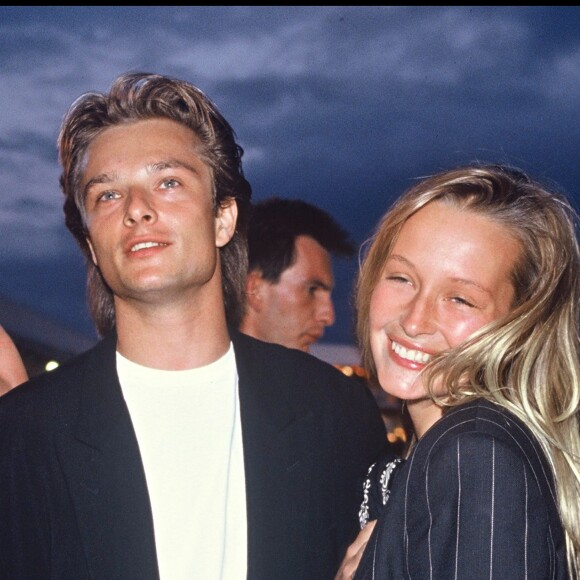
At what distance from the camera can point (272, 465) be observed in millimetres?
2738

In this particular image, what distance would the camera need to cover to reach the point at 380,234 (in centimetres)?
272

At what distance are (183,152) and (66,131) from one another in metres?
0.40

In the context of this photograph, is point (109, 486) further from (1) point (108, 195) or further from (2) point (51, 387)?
(1) point (108, 195)

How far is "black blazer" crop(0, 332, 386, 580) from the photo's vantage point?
2.49m

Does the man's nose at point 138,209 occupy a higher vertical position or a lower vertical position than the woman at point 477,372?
higher

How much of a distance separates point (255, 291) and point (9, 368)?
2.01 meters

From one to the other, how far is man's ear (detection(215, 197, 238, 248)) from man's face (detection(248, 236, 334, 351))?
1.74 m

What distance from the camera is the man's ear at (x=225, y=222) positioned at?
10.3 ft

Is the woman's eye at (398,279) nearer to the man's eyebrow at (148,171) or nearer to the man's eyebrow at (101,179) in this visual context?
the man's eyebrow at (148,171)

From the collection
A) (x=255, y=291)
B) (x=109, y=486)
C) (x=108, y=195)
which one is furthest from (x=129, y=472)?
(x=255, y=291)

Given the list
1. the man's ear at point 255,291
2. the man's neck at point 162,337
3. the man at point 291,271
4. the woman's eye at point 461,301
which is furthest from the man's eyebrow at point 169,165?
the man's ear at point 255,291

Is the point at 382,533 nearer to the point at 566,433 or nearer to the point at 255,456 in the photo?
the point at 566,433

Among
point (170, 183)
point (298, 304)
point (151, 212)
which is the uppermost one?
point (298, 304)

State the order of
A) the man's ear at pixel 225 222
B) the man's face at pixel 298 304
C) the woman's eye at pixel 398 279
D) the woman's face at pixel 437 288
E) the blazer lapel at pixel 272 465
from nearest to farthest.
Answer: the woman's face at pixel 437 288 < the woman's eye at pixel 398 279 < the blazer lapel at pixel 272 465 < the man's ear at pixel 225 222 < the man's face at pixel 298 304
